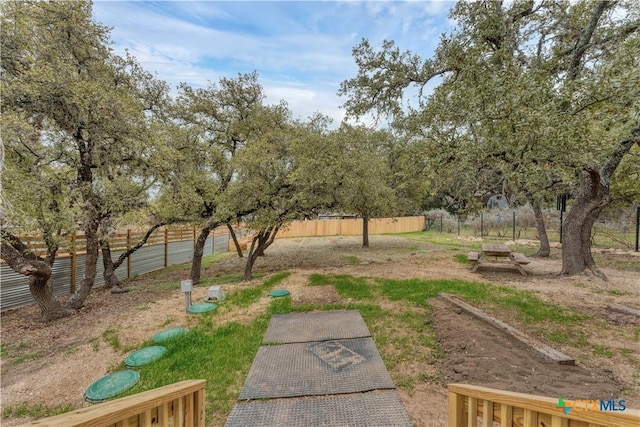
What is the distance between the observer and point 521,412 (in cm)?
125

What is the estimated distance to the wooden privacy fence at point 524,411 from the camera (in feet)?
2.95

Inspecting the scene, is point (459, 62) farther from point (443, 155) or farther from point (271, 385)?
point (271, 385)

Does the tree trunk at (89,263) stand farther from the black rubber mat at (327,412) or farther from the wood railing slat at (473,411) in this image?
the wood railing slat at (473,411)

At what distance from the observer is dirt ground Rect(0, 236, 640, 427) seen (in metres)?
2.55

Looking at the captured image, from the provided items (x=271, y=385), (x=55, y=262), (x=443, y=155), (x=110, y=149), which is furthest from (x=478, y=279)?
(x=55, y=262)

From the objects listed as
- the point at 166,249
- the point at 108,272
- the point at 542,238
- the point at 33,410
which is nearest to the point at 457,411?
the point at 33,410

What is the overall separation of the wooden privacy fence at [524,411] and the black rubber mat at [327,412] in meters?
0.77

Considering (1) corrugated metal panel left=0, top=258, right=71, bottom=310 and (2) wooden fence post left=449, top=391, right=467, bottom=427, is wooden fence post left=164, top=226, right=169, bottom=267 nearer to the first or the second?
(1) corrugated metal panel left=0, top=258, right=71, bottom=310

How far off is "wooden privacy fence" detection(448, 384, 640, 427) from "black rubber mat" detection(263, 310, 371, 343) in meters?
2.17

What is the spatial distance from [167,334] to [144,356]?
58 cm

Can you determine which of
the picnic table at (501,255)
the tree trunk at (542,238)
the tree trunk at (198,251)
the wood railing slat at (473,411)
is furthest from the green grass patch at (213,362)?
the tree trunk at (542,238)

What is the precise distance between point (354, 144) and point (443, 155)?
290 centimetres

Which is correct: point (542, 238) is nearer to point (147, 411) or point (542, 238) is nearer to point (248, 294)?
point (248, 294)

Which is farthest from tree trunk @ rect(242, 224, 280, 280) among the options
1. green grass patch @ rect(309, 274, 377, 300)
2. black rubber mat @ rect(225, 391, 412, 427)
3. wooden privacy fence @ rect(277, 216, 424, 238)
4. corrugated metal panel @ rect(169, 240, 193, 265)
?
wooden privacy fence @ rect(277, 216, 424, 238)
